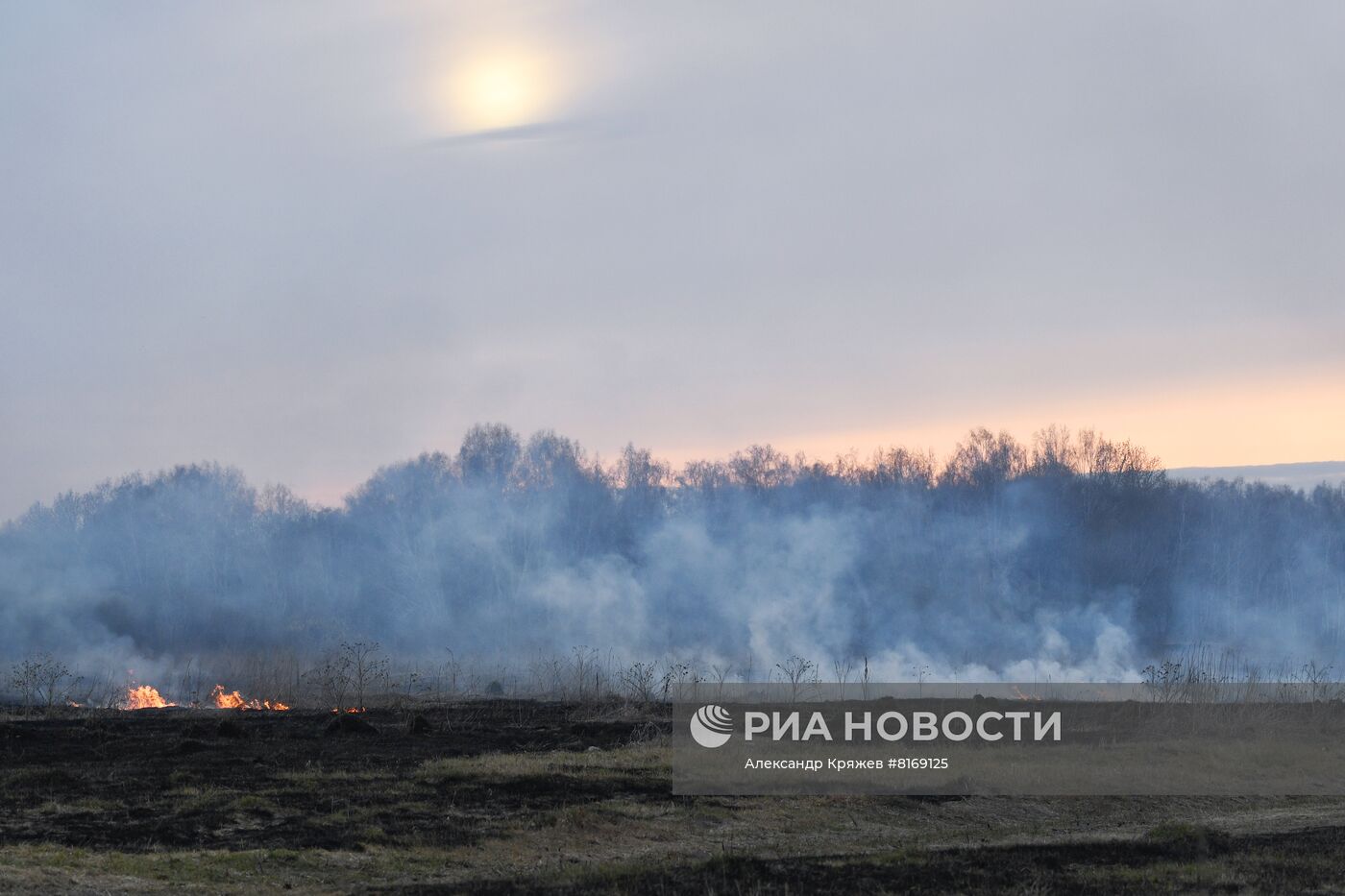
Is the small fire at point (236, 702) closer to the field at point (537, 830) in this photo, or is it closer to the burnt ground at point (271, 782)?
→ the burnt ground at point (271, 782)

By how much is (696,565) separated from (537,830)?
55.3m

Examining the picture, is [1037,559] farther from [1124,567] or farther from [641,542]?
[641,542]

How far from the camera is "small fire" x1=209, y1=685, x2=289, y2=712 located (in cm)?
5078

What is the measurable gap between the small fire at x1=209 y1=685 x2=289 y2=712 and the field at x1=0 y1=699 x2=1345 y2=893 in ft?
49.0

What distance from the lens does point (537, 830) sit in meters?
23.0

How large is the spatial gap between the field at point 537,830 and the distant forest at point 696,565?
40362 mm

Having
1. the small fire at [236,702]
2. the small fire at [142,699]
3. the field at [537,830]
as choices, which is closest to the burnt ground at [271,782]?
the field at [537,830]

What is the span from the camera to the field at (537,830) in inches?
724

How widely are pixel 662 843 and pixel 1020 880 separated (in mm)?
7141

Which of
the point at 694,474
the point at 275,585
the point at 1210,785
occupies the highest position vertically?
the point at 694,474

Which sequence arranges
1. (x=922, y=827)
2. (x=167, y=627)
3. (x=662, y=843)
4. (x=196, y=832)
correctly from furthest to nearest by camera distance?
(x=167, y=627), (x=922, y=827), (x=662, y=843), (x=196, y=832)

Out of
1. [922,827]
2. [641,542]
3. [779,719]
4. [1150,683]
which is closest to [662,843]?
[922,827]

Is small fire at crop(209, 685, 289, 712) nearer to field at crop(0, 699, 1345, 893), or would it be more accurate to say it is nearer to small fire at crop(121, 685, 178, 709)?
small fire at crop(121, 685, 178, 709)

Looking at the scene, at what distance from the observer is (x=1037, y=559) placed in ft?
265
